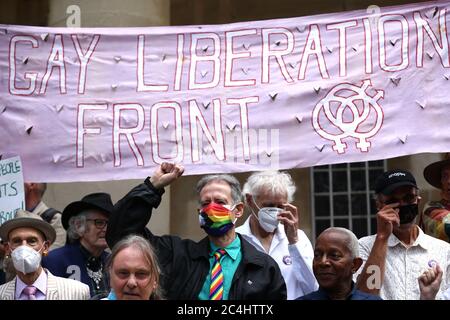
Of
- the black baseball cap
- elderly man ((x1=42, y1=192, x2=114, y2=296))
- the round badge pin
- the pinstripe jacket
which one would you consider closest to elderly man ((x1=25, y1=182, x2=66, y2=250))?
elderly man ((x1=42, y1=192, x2=114, y2=296))

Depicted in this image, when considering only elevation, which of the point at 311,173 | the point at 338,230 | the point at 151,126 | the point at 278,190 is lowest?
the point at 338,230

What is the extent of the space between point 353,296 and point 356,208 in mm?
6969

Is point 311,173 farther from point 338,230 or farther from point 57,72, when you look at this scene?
point 338,230

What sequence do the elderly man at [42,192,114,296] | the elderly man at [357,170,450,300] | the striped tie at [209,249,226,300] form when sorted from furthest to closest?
1. the elderly man at [42,192,114,296]
2. the elderly man at [357,170,450,300]
3. the striped tie at [209,249,226,300]

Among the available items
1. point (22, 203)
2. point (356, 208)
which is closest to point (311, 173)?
point (356, 208)

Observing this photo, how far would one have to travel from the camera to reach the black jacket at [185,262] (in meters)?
7.06

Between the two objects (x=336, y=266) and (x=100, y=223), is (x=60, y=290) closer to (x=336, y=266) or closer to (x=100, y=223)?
(x=100, y=223)

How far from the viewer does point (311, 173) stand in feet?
Answer: 45.2

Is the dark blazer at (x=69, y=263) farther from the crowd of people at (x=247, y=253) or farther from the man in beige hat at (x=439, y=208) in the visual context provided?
the man in beige hat at (x=439, y=208)

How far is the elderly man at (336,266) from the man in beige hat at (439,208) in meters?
1.24

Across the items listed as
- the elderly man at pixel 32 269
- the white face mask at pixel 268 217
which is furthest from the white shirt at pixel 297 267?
the elderly man at pixel 32 269

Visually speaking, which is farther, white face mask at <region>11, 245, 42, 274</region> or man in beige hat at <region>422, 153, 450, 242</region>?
man in beige hat at <region>422, 153, 450, 242</region>

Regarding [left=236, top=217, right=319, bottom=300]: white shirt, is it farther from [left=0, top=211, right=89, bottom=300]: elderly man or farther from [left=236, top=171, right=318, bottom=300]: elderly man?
[left=0, top=211, right=89, bottom=300]: elderly man

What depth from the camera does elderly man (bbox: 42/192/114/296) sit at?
803cm
